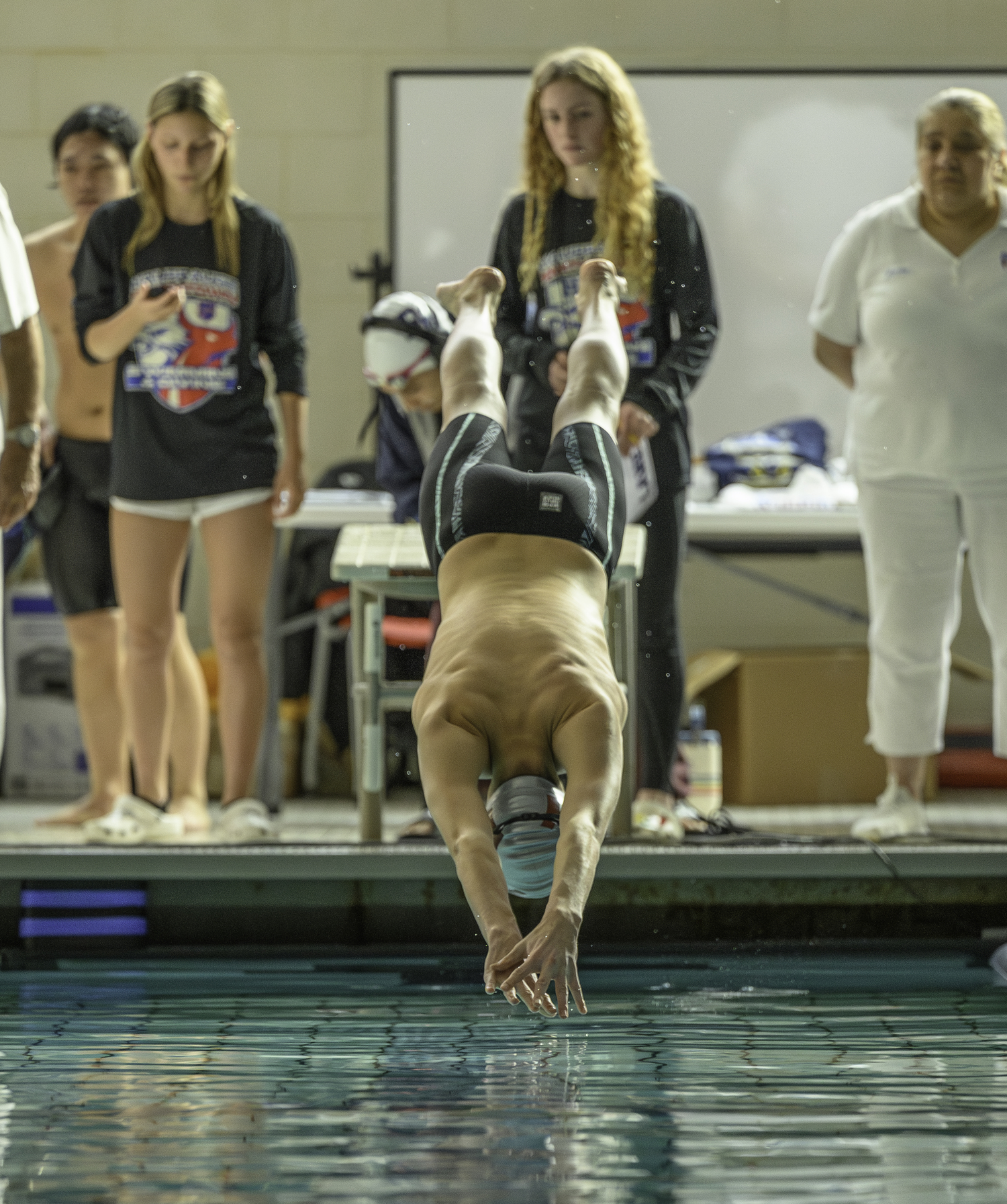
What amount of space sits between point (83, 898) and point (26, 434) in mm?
903

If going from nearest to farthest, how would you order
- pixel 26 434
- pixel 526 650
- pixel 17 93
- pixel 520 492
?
pixel 526 650
pixel 520 492
pixel 26 434
pixel 17 93

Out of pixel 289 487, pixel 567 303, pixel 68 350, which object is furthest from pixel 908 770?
pixel 68 350

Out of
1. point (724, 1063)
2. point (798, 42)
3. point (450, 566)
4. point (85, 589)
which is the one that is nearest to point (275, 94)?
point (798, 42)

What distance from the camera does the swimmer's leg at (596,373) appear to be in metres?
2.78

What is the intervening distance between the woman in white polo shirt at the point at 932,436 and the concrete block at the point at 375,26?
8.41 feet

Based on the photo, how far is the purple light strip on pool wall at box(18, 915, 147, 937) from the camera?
2957mm

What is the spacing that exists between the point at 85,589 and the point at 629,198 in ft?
5.49

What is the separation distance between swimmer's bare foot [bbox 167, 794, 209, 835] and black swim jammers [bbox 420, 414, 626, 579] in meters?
1.18

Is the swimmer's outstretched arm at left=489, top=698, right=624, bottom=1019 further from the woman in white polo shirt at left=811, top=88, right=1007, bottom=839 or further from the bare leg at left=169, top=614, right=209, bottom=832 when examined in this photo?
the bare leg at left=169, top=614, right=209, bottom=832

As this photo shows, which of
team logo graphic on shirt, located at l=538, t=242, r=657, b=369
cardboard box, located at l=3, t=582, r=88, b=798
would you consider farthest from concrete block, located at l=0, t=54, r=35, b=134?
team logo graphic on shirt, located at l=538, t=242, r=657, b=369

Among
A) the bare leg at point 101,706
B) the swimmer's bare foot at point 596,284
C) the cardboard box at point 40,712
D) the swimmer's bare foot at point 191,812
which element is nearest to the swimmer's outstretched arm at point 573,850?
the swimmer's bare foot at point 596,284

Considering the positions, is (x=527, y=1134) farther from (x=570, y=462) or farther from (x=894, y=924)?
(x=894, y=924)

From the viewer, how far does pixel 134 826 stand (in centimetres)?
330

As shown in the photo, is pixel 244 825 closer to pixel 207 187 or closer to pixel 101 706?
pixel 101 706
